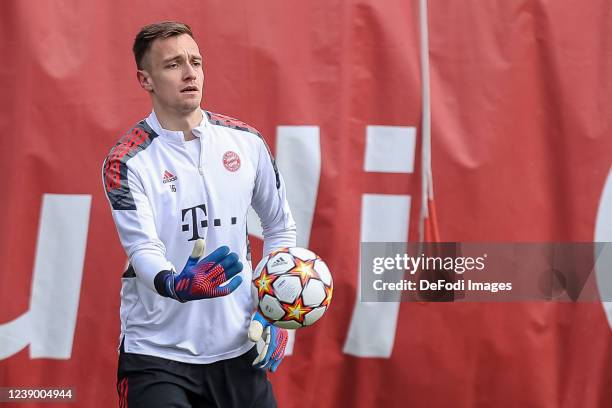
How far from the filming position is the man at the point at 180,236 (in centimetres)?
291

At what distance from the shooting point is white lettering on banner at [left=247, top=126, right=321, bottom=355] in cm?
426

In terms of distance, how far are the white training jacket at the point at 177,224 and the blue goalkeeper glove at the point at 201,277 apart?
0.10 metres

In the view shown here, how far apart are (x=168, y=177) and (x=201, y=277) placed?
407mm

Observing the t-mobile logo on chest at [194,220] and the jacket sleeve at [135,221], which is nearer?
the jacket sleeve at [135,221]

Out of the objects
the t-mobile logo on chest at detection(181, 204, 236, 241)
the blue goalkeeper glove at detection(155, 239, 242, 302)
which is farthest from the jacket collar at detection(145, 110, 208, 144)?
the blue goalkeeper glove at detection(155, 239, 242, 302)

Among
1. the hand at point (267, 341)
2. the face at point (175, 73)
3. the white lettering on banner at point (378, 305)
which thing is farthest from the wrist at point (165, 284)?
the white lettering on banner at point (378, 305)

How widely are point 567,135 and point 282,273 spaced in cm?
194

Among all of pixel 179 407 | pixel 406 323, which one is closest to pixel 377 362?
pixel 406 323

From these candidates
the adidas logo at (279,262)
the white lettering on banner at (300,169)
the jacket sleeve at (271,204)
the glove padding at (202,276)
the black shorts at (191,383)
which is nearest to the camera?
the glove padding at (202,276)

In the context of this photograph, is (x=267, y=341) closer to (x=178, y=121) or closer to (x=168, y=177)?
(x=168, y=177)

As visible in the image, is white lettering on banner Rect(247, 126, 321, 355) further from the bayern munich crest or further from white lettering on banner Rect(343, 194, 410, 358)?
the bayern munich crest

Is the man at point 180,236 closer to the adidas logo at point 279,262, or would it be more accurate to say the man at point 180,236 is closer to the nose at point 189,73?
the nose at point 189,73

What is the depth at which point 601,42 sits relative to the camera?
4.37 m

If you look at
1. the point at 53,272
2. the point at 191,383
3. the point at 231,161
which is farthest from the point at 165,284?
the point at 53,272
